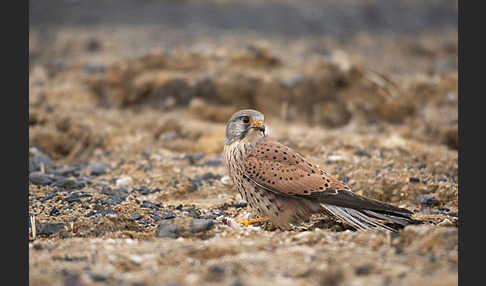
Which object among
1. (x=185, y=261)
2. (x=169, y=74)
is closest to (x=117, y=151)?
(x=169, y=74)

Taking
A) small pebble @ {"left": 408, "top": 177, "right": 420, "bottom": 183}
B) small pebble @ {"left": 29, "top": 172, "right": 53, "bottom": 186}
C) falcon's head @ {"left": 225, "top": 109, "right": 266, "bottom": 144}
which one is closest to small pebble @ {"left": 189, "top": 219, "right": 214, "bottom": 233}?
falcon's head @ {"left": 225, "top": 109, "right": 266, "bottom": 144}

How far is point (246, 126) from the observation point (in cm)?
508

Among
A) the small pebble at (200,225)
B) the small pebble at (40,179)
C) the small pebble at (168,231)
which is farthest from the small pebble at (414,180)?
the small pebble at (40,179)

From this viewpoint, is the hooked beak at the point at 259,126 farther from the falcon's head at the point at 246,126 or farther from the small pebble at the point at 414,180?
the small pebble at the point at 414,180

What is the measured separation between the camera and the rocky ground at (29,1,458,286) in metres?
3.38

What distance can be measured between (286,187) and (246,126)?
860 mm

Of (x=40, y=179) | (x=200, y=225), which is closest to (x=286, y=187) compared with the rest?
(x=200, y=225)

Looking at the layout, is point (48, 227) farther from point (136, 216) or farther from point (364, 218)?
point (364, 218)

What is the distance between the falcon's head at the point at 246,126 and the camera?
5039 mm

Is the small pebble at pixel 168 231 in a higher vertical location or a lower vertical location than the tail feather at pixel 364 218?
lower

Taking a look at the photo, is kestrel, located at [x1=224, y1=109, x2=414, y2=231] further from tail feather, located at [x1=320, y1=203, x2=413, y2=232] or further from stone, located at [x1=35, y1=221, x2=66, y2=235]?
stone, located at [x1=35, y1=221, x2=66, y2=235]

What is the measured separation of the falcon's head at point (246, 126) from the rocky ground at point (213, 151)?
0.93m

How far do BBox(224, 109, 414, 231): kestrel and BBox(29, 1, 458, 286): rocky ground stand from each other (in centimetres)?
24

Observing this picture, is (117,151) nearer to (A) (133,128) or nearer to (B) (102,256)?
(A) (133,128)
